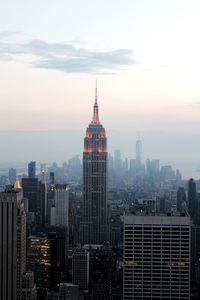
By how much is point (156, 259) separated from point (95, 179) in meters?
16.0

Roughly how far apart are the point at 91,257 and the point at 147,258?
649cm

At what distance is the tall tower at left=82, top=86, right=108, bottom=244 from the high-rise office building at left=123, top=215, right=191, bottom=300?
11.7 meters

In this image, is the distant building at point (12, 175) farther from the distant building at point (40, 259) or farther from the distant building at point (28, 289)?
the distant building at point (28, 289)

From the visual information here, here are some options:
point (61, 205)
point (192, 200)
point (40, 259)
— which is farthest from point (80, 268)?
point (61, 205)

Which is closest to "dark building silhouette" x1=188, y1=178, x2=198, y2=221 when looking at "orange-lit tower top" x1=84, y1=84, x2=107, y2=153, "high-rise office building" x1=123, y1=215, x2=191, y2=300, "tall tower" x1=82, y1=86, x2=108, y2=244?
"tall tower" x1=82, y1=86, x2=108, y2=244

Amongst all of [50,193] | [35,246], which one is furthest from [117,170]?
[35,246]

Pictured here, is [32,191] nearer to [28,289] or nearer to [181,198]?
[181,198]

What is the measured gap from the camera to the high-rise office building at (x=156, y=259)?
47.0 feet

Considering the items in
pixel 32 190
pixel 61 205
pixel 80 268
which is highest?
pixel 32 190

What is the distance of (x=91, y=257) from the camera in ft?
67.9

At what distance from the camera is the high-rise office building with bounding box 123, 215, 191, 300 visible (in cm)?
1432

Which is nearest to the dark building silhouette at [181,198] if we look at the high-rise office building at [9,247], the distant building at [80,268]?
→ the distant building at [80,268]

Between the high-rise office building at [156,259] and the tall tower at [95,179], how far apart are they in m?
11.7

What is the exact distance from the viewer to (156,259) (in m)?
14.4
